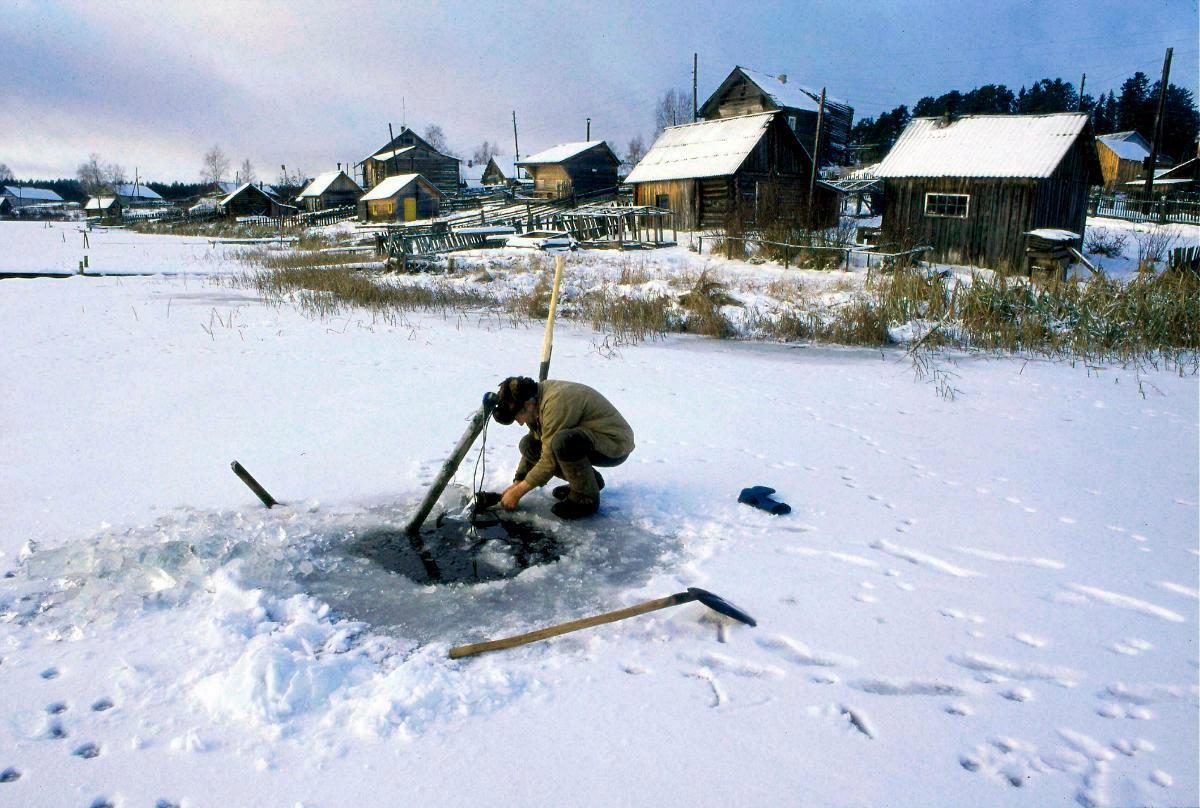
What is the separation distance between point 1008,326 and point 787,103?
3410cm

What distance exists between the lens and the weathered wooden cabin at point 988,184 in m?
20.4

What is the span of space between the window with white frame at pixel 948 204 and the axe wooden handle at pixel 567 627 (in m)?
22.0

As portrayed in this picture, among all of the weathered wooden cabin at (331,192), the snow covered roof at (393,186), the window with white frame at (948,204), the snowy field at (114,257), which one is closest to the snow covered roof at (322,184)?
the weathered wooden cabin at (331,192)

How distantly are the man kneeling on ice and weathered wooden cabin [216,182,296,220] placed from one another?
59.2m

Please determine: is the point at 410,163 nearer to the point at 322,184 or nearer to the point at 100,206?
the point at 322,184

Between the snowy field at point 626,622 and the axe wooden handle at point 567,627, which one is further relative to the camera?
the axe wooden handle at point 567,627

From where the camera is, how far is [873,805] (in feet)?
7.28

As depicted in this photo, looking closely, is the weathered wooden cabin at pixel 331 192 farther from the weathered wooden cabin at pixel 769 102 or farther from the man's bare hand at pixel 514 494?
the man's bare hand at pixel 514 494

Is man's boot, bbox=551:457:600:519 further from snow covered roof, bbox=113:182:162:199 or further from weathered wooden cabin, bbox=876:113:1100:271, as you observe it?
snow covered roof, bbox=113:182:162:199

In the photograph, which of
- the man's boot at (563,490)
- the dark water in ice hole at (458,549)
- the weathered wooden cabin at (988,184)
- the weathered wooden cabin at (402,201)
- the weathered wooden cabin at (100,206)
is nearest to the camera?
the dark water in ice hole at (458,549)

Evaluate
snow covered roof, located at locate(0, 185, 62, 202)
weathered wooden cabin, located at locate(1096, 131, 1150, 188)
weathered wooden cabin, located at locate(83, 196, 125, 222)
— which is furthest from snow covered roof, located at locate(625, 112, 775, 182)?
snow covered roof, located at locate(0, 185, 62, 202)

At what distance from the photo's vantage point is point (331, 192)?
185 ft

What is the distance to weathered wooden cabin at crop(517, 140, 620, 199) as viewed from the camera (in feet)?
143

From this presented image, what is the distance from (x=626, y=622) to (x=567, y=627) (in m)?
0.33
